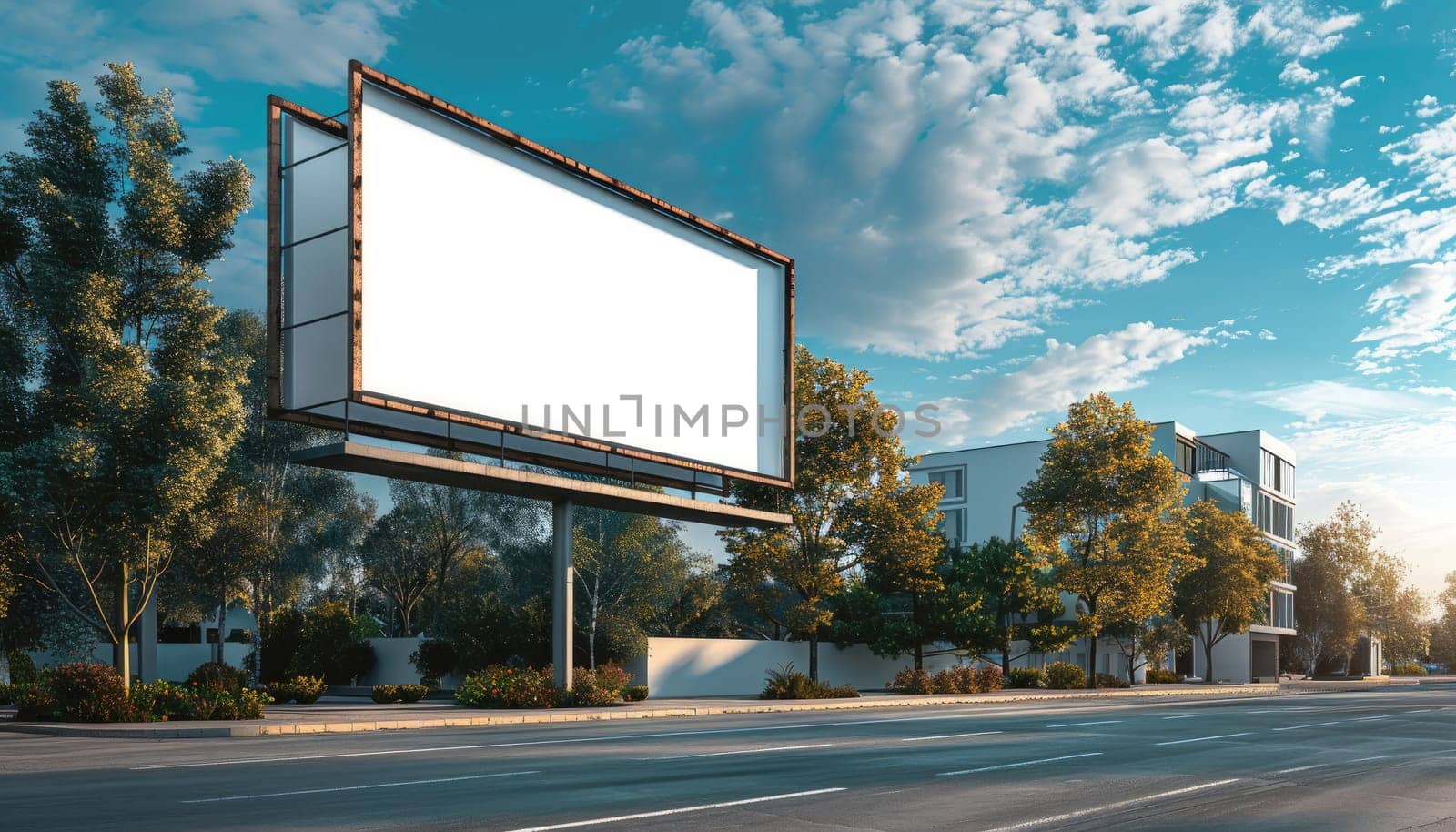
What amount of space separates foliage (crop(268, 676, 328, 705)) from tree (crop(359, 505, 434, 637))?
26600 millimetres

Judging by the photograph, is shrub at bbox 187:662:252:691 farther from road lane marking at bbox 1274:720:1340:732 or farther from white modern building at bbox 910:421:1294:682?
white modern building at bbox 910:421:1294:682

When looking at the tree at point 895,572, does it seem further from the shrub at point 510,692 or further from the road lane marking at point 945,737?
the road lane marking at point 945,737

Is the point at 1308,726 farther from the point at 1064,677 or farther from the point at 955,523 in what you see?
the point at 955,523

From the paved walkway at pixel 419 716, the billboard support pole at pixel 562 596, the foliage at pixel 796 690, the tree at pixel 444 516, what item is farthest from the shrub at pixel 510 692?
the tree at pixel 444 516

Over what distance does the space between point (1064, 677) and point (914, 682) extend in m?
10.5

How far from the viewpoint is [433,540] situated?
221 feet

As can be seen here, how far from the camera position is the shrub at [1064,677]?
172 feet

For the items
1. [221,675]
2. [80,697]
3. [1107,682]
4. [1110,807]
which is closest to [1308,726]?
[1110,807]

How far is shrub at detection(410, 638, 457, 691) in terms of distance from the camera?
4488 centimetres

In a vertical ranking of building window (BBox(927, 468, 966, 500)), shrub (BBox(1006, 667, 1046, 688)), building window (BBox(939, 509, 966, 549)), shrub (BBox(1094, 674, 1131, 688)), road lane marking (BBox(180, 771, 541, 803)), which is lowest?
shrub (BBox(1094, 674, 1131, 688))

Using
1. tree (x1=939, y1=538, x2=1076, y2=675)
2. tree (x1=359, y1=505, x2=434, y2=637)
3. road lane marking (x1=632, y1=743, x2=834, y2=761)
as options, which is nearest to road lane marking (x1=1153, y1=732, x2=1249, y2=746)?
road lane marking (x1=632, y1=743, x2=834, y2=761)

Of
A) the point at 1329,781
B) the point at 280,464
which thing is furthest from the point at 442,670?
the point at 1329,781

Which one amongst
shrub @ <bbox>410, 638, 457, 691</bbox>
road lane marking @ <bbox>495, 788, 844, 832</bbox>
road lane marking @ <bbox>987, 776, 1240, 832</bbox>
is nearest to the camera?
road lane marking @ <bbox>495, 788, 844, 832</bbox>

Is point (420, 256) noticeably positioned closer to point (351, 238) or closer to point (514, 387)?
point (351, 238)
